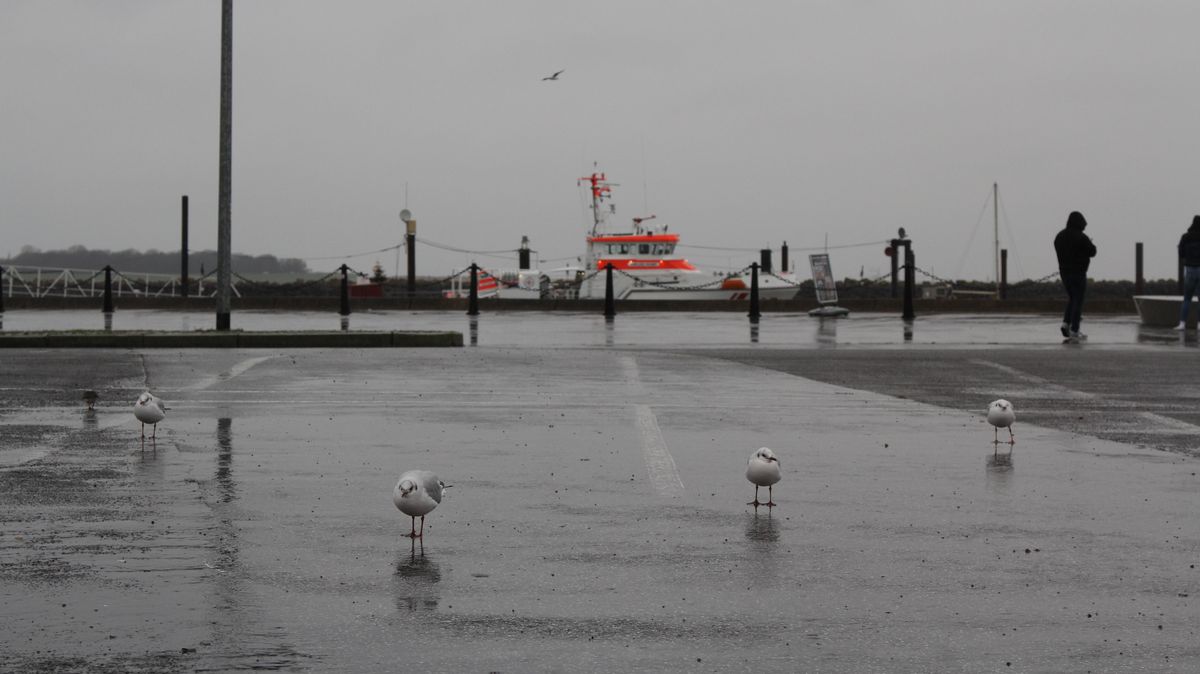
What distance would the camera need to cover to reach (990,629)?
5473 mm

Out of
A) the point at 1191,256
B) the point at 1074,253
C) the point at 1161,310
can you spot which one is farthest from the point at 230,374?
the point at 1161,310

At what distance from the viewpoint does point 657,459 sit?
10.1 meters

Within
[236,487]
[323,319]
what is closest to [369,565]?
[236,487]

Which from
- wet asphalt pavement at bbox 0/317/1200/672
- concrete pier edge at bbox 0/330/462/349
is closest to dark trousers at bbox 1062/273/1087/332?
wet asphalt pavement at bbox 0/317/1200/672

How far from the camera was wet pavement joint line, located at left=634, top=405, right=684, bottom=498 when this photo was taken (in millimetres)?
8836

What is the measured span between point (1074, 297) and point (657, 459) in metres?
15.0

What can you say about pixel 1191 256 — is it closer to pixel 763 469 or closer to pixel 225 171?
pixel 225 171

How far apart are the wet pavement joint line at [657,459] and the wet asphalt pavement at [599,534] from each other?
0.05m

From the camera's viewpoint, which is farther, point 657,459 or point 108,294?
point 108,294

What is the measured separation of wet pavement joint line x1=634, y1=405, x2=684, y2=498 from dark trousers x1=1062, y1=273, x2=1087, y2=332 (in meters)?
12.2

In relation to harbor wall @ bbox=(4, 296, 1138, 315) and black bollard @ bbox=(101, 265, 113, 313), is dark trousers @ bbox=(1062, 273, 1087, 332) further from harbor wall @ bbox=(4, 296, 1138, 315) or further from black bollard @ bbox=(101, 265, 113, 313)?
black bollard @ bbox=(101, 265, 113, 313)

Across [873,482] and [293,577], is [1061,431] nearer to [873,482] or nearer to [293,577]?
[873,482]

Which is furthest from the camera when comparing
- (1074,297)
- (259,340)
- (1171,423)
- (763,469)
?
(1074,297)

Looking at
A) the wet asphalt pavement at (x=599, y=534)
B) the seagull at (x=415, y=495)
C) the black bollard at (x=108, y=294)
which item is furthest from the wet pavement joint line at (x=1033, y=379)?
the black bollard at (x=108, y=294)
